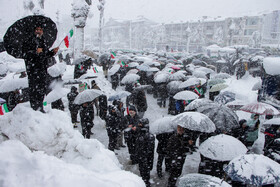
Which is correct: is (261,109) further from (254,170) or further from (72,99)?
(72,99)

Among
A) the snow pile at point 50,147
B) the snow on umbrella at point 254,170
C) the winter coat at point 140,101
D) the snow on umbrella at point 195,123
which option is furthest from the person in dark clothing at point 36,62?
the winter coat at point 140,101

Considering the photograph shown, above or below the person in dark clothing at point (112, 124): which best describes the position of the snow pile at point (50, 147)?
above

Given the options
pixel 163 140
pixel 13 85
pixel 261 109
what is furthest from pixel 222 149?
pixel 13 85

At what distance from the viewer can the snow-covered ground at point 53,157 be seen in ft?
6.05

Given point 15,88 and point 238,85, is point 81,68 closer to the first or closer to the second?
point 15,88

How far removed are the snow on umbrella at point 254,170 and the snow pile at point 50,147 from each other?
1550mm

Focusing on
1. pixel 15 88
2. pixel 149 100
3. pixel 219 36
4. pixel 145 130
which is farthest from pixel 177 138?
pixel 219 36

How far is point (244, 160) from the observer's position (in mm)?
2969

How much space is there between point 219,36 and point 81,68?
47.3 meters

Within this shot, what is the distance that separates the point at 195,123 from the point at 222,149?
0.71m

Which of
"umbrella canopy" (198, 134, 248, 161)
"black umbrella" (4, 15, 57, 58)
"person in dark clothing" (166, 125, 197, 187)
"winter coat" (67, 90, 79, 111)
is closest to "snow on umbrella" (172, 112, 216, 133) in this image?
"person in dark clothing" (166, 125, 197, 187)

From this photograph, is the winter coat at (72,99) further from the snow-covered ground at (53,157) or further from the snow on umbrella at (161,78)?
the snow on umbrella at (161,78)

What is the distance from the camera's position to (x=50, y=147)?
124 inches

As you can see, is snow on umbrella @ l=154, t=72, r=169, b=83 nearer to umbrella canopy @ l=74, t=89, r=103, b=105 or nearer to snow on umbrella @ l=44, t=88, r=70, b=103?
umbrella canopy @ l=74, t=89, r=103, b=105
